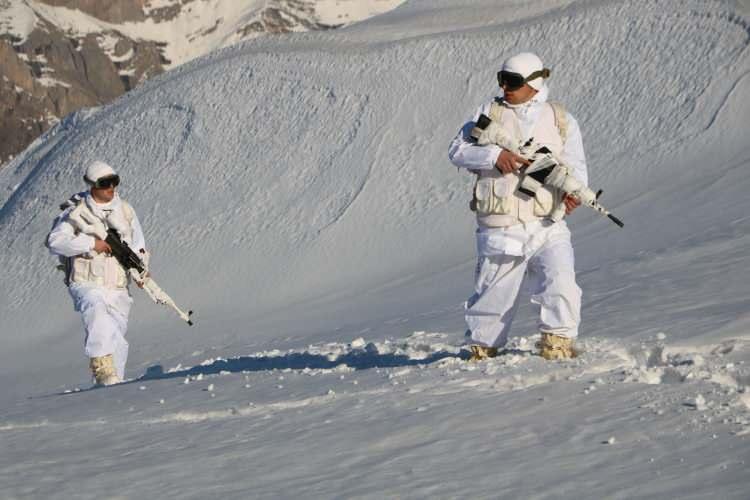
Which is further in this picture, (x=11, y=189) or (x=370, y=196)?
(x=11, y=189)

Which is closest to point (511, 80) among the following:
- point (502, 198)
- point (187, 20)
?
point (502, 198)

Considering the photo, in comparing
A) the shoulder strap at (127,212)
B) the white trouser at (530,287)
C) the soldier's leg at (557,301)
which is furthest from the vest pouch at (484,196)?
the shoulder strap at (127,212)

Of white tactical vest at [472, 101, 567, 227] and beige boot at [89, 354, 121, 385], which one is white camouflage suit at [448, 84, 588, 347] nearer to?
white tactical vest at [472, 101, 567, 227]

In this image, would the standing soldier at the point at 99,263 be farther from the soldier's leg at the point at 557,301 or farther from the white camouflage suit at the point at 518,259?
the soldier's leg at the point at 557,301

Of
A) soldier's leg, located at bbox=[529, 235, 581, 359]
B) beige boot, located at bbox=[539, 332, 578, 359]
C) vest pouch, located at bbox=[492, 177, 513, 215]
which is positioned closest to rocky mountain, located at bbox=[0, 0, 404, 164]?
vest pouch, located at bbox=[492, 177, 513, 215]

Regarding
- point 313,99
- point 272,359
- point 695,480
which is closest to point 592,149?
point 313,99

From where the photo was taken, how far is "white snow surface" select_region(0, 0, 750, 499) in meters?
4.95

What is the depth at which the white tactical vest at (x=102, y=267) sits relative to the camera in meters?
10.1

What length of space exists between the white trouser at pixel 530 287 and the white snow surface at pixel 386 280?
0.18m

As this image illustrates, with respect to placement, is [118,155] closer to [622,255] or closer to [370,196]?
[370,196]

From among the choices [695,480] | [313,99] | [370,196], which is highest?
[313,99]

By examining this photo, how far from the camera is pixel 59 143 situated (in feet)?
82.5

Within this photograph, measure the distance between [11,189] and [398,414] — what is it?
2023 cm

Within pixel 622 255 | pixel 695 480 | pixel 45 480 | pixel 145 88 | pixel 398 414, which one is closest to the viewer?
pixel 695 480
